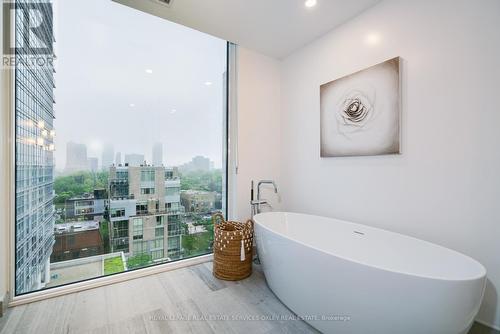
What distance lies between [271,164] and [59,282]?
2.43 m

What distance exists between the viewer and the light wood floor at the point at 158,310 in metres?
1.43

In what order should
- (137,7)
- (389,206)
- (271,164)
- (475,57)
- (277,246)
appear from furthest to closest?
(271,164)
(137,7)
(389,206)
(277,246)
(475,57)

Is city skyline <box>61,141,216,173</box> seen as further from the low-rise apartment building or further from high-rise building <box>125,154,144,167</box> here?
the low-rise apartment building

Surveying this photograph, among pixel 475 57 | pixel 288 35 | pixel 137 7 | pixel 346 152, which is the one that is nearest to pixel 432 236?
pixel 346 152

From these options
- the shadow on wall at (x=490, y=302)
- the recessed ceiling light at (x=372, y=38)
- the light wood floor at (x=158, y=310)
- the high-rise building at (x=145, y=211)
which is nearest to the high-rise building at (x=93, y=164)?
the high-rise building at (x=145, y=211)

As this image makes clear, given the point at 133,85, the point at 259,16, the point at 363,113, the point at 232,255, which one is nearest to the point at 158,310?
the point at 232,255

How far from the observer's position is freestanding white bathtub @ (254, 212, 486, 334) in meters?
1.00

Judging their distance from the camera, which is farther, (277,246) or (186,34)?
(186,34)

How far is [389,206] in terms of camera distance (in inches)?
72.4

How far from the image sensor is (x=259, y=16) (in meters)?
2.12

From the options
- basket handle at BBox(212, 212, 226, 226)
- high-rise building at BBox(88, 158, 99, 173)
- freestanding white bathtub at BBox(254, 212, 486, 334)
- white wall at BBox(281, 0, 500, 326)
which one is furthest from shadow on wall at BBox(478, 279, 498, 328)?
high-rise building at BBox(88, 158, 99, 173)

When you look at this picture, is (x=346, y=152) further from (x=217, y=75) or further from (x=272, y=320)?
(x=217, y=75)

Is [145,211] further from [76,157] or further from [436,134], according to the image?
[436,134]

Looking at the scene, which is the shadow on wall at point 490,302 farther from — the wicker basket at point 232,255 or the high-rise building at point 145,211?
the high-rise building at point 145,211
